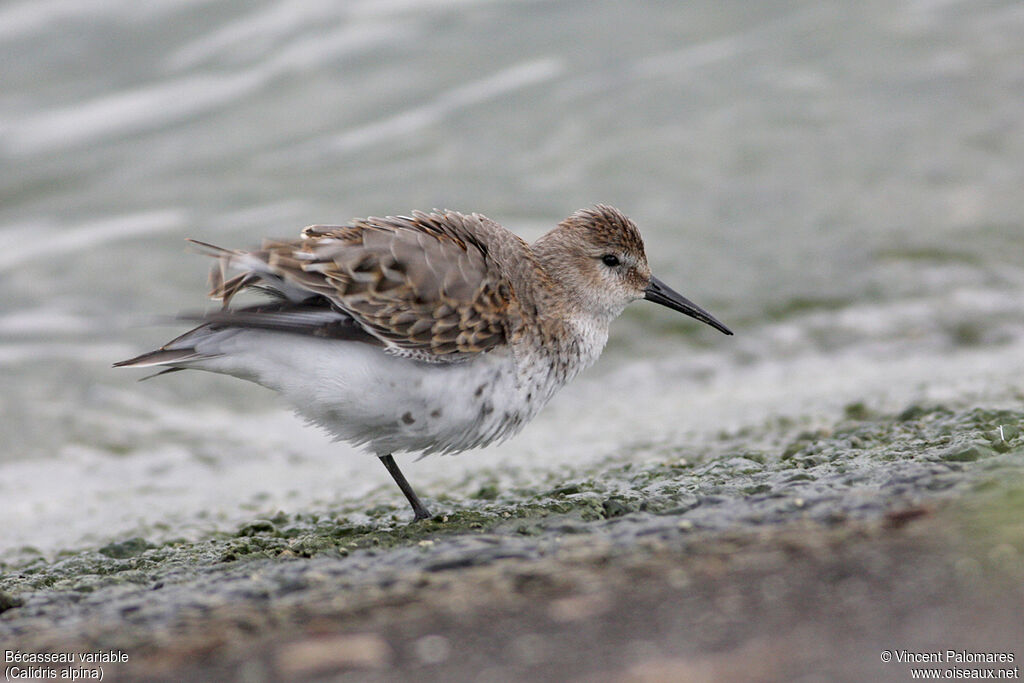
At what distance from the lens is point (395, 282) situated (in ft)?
15.2

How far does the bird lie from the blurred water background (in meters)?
1.29

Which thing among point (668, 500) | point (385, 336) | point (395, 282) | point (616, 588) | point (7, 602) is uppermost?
point (395, 282)

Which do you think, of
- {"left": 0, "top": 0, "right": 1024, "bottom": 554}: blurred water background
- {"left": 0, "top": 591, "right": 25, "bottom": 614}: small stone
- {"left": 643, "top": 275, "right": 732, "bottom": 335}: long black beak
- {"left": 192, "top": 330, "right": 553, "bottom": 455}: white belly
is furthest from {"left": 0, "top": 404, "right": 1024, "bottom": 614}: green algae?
{"left": 643, "top": 275, "right": 732, "bottom": 335}: long black beak

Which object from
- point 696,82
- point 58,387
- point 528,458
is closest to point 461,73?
point 696,82

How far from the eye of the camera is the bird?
455 cm

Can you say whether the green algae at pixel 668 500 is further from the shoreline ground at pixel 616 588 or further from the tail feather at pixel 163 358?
the tail feather at pixel 163 358

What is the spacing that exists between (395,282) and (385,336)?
0.80 feet

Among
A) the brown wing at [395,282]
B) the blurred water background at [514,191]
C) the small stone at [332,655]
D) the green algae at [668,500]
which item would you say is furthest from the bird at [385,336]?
the small stone at [332,655]

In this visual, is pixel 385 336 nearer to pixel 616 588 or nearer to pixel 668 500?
pixel 668 500

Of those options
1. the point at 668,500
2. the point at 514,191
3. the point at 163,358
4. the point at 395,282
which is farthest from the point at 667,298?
the point at 514,191

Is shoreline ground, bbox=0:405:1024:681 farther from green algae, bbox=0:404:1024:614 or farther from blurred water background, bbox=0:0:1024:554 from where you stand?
blurred water background, bbox=0:0:1024:554

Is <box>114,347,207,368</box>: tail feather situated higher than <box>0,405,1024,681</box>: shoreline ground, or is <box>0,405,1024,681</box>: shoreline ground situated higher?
<box>114,347,207,368</box>: tail feather

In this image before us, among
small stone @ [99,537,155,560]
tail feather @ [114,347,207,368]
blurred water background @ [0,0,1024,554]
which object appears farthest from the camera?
blurred water background @ [0,0,1024,554]

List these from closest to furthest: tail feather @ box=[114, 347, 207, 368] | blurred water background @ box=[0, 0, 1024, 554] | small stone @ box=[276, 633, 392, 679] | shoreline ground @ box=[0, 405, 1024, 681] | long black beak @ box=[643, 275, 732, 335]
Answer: shoreline ground @ box=[0, 405, 1024, 681] → small stone @ box=[276, 633, 392, 679] → tail feather @ box=[114, 347, 207, 368] → long black beak @ box=[643, 275, 732, 335] → blurred water background @ box=[0, 0, 1024, 554]
